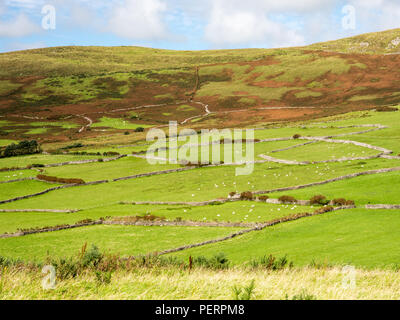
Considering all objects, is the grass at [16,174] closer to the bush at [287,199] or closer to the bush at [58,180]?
the bush at [58,180]

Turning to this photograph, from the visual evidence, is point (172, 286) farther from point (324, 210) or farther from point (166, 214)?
point (166, 214)

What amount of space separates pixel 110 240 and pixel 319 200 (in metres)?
18.5

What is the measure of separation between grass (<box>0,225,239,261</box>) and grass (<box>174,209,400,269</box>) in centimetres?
307

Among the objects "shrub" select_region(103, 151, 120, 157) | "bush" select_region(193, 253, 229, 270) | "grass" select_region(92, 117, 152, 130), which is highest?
"grass" select_region(92, 117, 152, 130)

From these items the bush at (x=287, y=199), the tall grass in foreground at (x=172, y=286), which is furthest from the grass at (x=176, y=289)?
the bush at (x=287, y=199)

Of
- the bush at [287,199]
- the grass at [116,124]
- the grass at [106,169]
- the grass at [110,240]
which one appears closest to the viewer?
the grass at [110,240]

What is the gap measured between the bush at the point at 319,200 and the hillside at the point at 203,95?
74.1m

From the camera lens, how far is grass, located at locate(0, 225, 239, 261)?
1188 inches

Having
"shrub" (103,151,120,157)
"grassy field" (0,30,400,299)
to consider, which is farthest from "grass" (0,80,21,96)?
"shrub" (103,151,120,157)

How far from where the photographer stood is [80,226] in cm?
3900

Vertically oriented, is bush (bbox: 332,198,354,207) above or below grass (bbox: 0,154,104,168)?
below

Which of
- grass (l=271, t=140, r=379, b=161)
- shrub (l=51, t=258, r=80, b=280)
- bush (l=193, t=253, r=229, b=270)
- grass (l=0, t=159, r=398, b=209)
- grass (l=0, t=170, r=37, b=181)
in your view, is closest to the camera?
shrub (l=51, t=258, r=80, b=280)

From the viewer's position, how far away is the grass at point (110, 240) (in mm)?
30172

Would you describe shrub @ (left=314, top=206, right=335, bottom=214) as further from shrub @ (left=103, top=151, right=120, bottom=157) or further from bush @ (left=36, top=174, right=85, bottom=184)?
shrub @ (left=103, top=151, right=120, bottom=157)
